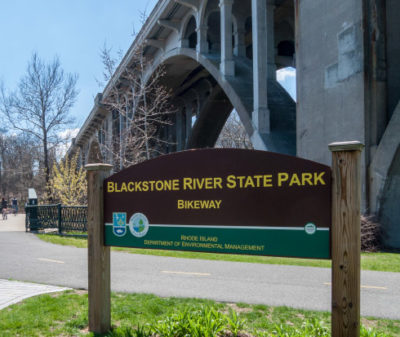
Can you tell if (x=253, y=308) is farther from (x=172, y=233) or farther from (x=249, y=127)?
(x=249, y=127)

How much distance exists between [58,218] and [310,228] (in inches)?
653

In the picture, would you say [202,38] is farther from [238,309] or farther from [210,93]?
[238,309]

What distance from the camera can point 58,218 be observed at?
1820 centimetres

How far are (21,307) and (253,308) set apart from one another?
3.03 metres

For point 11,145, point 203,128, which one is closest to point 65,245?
point 203,128

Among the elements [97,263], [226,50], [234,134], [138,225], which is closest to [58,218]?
[226,50]

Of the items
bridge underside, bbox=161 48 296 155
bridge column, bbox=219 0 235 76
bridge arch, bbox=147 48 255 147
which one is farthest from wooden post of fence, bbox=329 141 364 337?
bridge column, bbox=219 0 235 76

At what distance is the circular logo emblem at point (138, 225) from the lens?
4.25m

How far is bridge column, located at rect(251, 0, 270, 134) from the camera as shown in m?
17.5

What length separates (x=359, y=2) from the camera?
12.6 m

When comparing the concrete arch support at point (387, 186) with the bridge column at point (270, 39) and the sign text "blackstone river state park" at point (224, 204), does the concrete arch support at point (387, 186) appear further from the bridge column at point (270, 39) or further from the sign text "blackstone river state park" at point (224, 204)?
the sign text "blackstone river state park" at point (224, 204)

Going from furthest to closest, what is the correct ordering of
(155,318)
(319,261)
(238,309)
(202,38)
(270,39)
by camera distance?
(202,38), (270,39), (319,261), (238,309), (155,318)

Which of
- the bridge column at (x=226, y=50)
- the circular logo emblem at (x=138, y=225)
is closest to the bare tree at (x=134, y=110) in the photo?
the bridge column at (x=226, y=50)

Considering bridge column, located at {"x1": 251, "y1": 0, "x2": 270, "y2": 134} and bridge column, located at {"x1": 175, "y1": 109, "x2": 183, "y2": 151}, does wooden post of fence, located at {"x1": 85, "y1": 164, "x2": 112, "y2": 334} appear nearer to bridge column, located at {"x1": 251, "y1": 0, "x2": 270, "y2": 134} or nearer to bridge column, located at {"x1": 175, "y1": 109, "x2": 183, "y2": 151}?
bridge column, located at {"x1": 251, "y1": 0, "x2": 270, "y2": 134}
